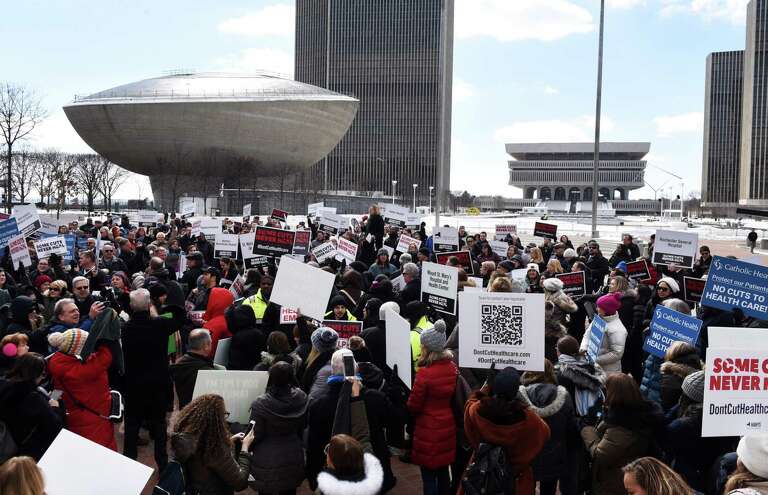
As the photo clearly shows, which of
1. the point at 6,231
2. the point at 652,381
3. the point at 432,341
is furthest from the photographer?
the point at 6,231

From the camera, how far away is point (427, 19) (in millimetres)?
142500

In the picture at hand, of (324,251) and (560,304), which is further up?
(324,251)

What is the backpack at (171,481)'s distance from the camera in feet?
13.3

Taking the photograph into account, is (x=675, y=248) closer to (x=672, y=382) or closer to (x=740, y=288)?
(x=740, y=288)

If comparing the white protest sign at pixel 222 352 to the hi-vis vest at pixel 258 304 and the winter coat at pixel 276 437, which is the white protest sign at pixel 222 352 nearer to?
the hi-vis vest at pixel 258 304

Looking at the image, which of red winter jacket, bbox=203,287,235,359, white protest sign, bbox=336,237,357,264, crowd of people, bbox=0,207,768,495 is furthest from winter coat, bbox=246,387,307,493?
white protest sign, bbox=336,237,357,264

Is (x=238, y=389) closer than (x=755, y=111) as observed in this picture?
Yes

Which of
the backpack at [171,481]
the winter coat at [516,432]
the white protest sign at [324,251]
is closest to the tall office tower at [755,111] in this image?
the white protest sign at [324,251]

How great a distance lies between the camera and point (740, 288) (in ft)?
28.6

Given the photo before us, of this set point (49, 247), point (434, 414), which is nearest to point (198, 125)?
point (49, 247)

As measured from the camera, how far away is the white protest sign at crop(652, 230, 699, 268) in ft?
45.8

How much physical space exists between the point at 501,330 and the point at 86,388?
11.6 feet

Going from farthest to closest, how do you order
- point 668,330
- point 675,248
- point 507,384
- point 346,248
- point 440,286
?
point 675,248
point 346,248
point 440,286
point 668,330
point 507,384

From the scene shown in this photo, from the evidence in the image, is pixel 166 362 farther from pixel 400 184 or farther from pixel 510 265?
pixel 400 184
